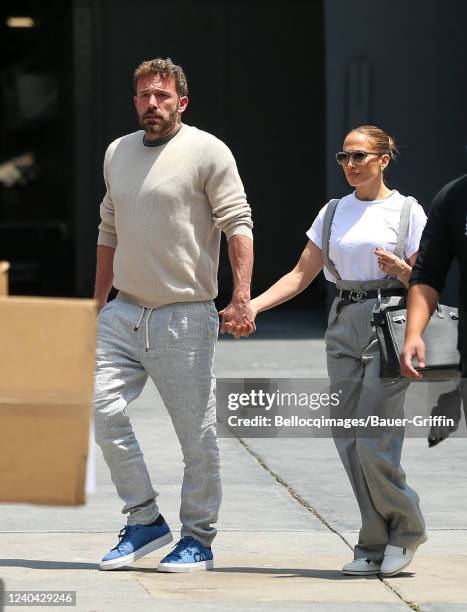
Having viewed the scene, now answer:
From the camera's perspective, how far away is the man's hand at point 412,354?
4.84 m

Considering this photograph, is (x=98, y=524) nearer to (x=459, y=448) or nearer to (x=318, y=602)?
(x=318, y=602)

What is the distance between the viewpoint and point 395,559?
554 cm

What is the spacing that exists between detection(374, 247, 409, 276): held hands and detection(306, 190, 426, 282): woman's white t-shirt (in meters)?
0.10

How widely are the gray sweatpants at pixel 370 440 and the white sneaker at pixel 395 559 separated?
1.1 inches

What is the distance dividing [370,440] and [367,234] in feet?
2.64

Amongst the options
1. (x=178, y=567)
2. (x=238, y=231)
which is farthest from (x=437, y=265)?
(x=178, y=567)

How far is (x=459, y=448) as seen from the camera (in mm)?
8633

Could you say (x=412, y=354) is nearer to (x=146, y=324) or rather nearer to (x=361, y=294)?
(x=361, y=294)

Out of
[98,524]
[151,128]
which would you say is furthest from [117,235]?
[98,524]

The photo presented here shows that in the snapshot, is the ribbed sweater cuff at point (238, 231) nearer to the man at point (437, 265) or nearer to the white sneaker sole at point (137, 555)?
the man at point (437, 265)

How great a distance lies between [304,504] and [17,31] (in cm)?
1777

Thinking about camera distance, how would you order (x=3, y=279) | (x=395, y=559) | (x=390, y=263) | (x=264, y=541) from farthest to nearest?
1. (x=264, y=541)
2. (x=395, y=559)
3. (x=390, y=263)
4. (x=3, y=279)

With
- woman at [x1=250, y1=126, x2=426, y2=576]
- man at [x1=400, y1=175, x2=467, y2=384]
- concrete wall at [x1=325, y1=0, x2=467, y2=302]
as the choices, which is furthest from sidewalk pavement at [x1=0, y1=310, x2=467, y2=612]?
concrete wall at [x1=325, y1=0, x2=467, y2=302]

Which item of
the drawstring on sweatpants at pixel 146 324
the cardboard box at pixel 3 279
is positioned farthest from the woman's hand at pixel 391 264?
the cardboard box at pixel 3 279
